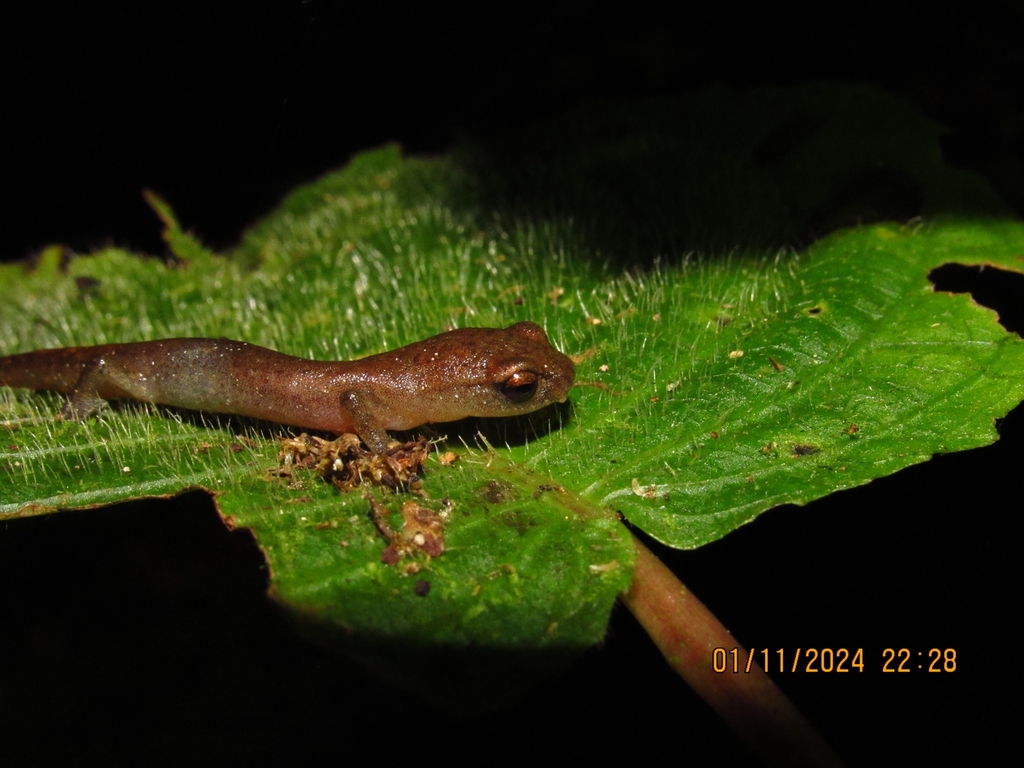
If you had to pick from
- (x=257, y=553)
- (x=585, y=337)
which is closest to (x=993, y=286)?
(x=585, y=337)

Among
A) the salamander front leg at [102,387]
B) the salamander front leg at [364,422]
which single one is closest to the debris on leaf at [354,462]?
the salamander front leg at [364,422]

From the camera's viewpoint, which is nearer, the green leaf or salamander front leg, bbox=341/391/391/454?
the green leaf

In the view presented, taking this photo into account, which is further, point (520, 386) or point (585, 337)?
point (585, 337)

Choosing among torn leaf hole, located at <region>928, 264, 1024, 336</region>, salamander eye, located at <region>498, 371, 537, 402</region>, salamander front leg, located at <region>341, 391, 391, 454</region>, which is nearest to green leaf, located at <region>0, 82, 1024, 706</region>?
salamander eye, located at <region>498, 371, 537, 402</region>

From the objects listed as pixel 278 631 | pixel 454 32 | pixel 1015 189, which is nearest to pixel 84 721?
pixel 278 631

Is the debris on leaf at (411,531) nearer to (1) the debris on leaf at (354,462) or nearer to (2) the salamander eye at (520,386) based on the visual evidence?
(1) the debris on leaf at (354,462)

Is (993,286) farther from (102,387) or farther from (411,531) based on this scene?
(102,387)

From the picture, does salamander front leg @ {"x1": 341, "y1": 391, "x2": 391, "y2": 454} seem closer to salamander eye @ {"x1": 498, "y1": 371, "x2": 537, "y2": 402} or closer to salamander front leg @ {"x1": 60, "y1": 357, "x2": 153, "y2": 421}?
salamander eye @ {"x1": 498, "y1": 371, "x2": 537, "y2": 402}
